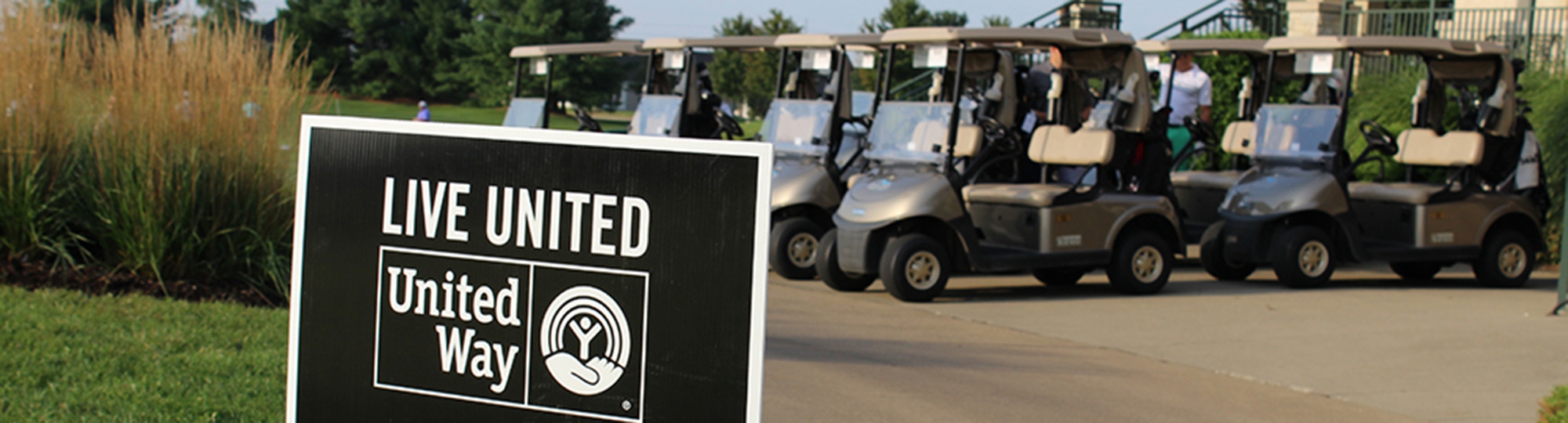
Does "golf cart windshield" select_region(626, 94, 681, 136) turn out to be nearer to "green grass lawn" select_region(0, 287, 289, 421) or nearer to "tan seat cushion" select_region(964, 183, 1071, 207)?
"tan seat cushion" select_region(964, 183, 1071, 207)

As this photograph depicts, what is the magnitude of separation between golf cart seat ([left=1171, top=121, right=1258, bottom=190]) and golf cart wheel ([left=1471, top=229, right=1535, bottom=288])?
A: 6.21 feet

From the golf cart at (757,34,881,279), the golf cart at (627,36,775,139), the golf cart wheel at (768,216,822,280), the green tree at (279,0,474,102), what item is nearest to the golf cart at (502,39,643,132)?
the golf cart at (627,36,775,139)

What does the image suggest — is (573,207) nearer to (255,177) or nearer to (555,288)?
(555,288)

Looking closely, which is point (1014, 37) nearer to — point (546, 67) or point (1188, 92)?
point (1188, 92)

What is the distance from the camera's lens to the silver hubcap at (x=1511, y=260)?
10156 millimetres

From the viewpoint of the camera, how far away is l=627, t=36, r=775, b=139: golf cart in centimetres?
1222

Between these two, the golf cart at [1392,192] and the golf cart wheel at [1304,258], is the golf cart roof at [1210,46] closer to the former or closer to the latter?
the golf cart at [1392,192]

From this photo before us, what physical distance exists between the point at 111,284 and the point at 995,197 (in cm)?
550

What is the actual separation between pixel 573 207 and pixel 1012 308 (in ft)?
21.2

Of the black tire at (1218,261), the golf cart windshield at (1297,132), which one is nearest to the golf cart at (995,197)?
the black tire at (1218,261)

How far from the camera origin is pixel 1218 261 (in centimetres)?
1027

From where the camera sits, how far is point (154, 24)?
22.5ft

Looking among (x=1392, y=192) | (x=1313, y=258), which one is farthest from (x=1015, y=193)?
(x=1392, y=192)

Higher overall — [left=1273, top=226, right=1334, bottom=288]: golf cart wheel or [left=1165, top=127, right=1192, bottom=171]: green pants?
[left=1165, top=127, right=1192, bottom=171]: green pants
